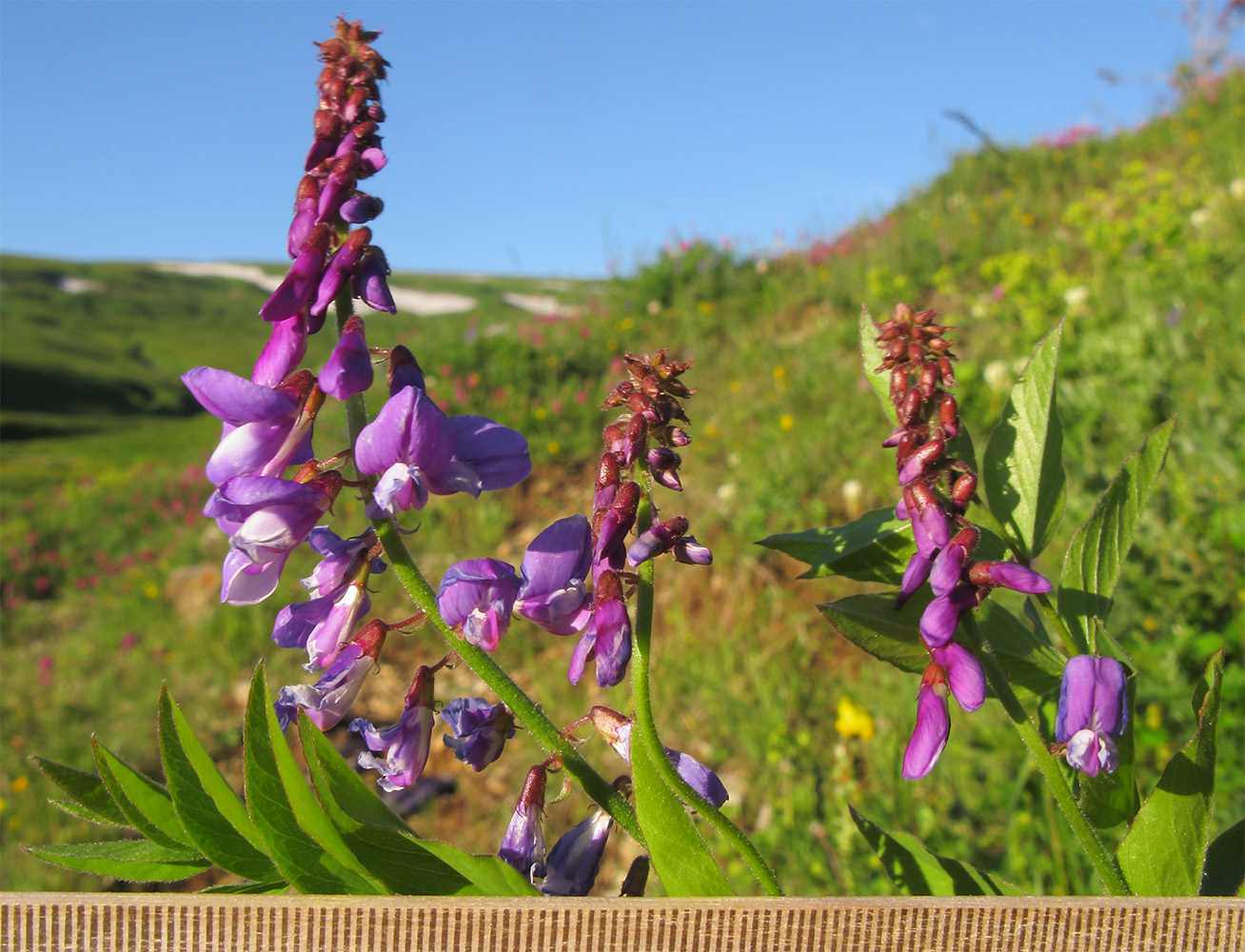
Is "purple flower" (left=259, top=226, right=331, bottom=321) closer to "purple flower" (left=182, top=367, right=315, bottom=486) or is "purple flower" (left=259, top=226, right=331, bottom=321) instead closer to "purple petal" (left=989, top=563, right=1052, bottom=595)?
"purple flower" (left=182, top=367, right=315, bottom=486)

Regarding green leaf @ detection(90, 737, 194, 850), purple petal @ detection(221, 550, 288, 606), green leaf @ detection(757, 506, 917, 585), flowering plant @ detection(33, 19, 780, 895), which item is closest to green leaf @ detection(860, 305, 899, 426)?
green leaf @ detection(757, 506, 917, 585)

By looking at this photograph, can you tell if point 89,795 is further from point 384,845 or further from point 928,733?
point 928,733


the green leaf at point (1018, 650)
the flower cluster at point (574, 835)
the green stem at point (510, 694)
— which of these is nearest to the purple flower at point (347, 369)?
the green stem at point (510, 694)

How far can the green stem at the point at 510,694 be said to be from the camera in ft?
2.01

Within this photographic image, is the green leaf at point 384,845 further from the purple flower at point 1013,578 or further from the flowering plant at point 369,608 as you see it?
the purple flower at point 1013,578

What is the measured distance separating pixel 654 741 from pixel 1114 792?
42 cm

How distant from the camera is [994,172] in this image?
857 cm

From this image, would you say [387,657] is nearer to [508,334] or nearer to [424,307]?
[508,334]

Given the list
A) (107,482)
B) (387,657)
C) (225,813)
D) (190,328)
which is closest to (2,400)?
(190,328)

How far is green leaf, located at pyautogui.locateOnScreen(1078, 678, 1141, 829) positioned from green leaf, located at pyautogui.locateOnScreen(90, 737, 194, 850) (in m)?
0.73

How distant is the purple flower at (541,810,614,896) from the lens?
75 centimetres

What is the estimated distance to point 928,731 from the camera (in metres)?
0.65

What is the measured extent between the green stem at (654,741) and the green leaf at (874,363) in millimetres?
305

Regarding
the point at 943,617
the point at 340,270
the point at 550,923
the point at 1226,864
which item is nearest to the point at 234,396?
the point at 340,270
